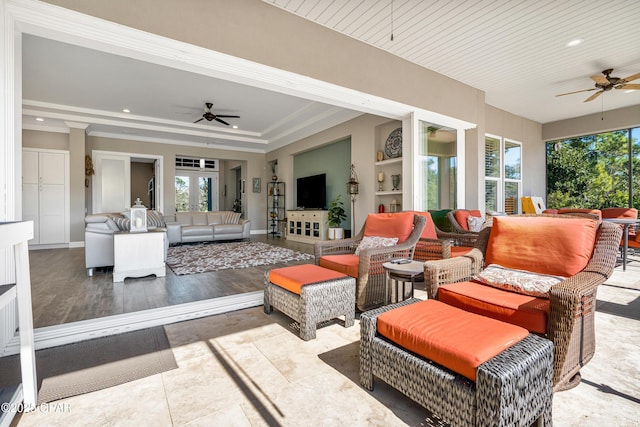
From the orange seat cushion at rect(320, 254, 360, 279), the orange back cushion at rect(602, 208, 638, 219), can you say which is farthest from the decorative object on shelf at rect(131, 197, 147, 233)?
the orange back cushion at rect(602, 208, 638, 219)

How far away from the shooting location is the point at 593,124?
686 centimetres

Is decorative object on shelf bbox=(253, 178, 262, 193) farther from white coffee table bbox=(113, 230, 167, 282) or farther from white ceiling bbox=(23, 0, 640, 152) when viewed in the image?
white coffee table bbox=(113, 230, 167, 282)

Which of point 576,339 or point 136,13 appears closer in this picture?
point 576,339

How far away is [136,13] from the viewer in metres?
2.35

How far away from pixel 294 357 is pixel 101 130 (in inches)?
332

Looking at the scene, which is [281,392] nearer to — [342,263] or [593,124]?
[342,263]

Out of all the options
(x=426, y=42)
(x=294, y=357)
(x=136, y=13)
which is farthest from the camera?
(x=426, y=42)

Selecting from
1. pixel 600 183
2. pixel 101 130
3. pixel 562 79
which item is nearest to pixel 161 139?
pixel 101 130

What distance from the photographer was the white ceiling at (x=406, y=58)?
319 cm

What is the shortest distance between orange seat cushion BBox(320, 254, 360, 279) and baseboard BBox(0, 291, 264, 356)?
29.7 inches

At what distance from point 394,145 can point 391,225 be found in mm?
3104

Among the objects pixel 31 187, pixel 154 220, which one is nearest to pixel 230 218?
pixel 154 220

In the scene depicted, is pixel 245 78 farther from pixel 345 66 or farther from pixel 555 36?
pixel 555 36

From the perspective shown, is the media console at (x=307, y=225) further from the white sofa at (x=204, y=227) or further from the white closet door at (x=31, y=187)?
the white closet door at (x=31, y=187)
